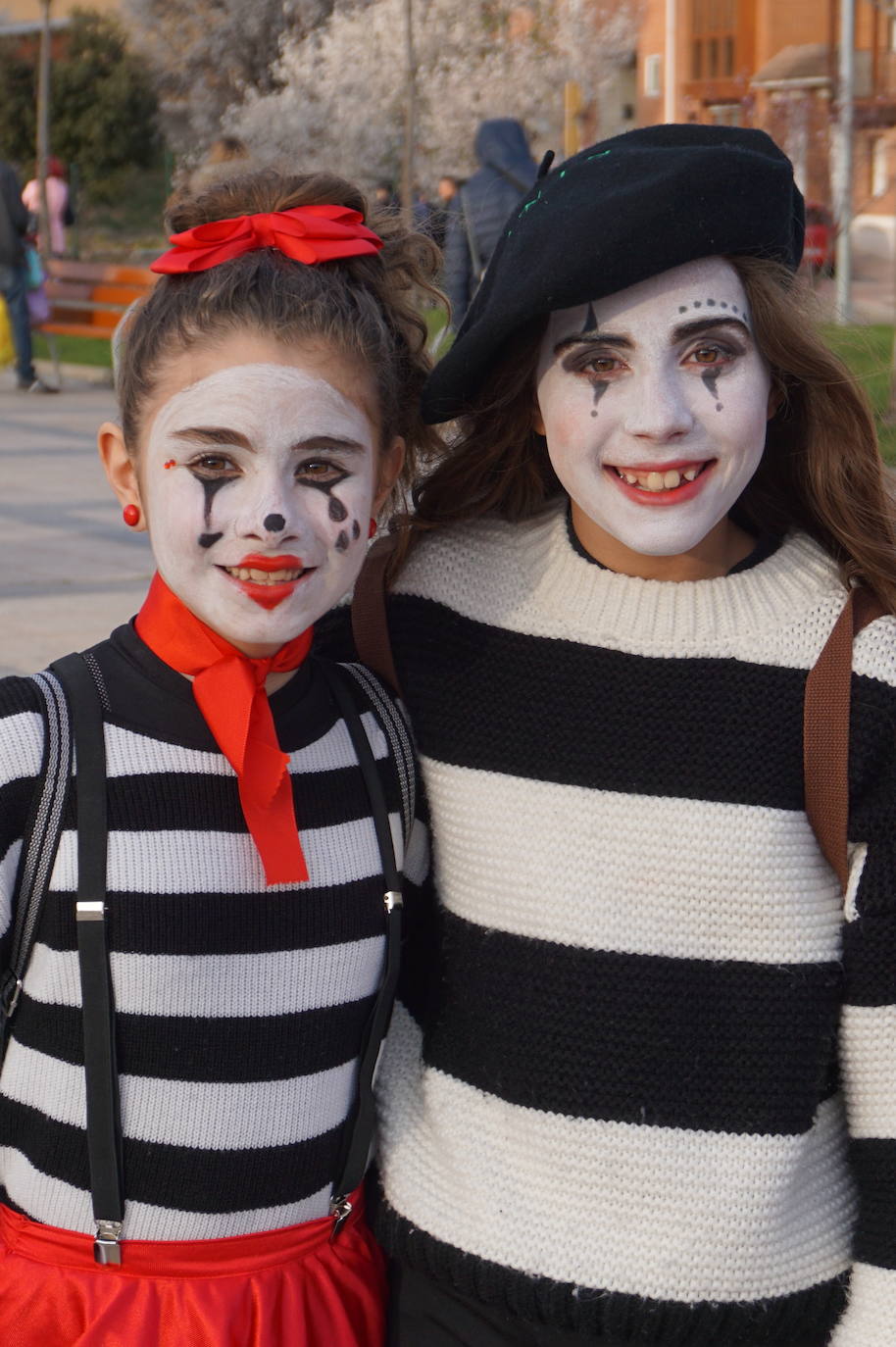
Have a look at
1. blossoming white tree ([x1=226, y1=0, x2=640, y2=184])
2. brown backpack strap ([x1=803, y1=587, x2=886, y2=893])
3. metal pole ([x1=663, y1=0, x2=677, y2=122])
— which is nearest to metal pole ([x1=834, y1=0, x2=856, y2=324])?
blossoming white tree ([x1=226, y1=0, x2=640, y2=184])

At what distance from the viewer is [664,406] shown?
6.48 feet

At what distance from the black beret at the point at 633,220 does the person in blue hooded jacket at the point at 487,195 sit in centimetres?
759

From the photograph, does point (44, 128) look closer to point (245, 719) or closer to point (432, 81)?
point (432, 81)

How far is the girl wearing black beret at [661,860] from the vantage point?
1.95m

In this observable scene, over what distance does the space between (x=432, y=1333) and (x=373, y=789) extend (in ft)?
2.28

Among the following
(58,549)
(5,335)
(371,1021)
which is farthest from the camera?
(5,335)

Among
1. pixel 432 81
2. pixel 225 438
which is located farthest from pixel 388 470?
pixel 432 81

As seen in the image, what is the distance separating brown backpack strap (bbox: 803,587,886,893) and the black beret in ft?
1.67

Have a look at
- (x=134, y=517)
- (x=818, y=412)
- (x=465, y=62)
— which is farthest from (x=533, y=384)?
(x=465, y=62)

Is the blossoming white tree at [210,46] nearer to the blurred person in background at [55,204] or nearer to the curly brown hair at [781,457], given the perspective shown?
the blurred person in background at [55,204]

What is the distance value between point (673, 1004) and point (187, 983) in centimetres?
58

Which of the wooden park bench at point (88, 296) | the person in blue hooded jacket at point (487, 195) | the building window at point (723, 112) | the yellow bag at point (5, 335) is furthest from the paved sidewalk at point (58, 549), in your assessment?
the building window at point (723, 112)

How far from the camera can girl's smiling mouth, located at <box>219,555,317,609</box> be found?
6.24ft

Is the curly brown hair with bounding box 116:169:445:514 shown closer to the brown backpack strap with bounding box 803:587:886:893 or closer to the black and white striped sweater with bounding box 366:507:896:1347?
the black and white striped sweater with bounding box 366:507:896:1347
